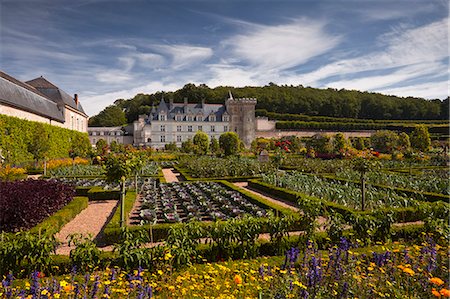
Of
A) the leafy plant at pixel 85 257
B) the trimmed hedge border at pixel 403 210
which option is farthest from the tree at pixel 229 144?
the leafy plant at pixel 85 257

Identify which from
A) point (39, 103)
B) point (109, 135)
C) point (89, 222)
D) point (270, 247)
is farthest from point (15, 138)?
point (109, 135)

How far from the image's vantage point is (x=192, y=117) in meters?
51.9

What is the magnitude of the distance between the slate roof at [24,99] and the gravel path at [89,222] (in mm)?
15190

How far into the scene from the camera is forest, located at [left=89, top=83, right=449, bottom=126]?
7050cm

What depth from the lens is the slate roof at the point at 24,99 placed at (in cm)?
2106

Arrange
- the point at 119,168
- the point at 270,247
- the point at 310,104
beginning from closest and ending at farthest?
1. the point at 270,247
2. the point at 119,168
3. the point at 310,104

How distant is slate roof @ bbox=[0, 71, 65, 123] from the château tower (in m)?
29.0

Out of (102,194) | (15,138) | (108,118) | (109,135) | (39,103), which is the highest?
(108,118)

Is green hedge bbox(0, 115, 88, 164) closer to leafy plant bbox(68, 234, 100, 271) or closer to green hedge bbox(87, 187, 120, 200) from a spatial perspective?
green hedge bbox(87, 187, 120, 200)

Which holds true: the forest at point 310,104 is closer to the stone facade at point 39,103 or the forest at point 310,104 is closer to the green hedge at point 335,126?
the green hedge at point 335,126

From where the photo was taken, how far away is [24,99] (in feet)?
78.0

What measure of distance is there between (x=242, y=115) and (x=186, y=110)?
9899mm

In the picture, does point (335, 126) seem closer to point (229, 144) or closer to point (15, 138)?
point (229, 144)

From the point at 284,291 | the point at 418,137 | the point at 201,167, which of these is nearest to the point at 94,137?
the point at 201,167
